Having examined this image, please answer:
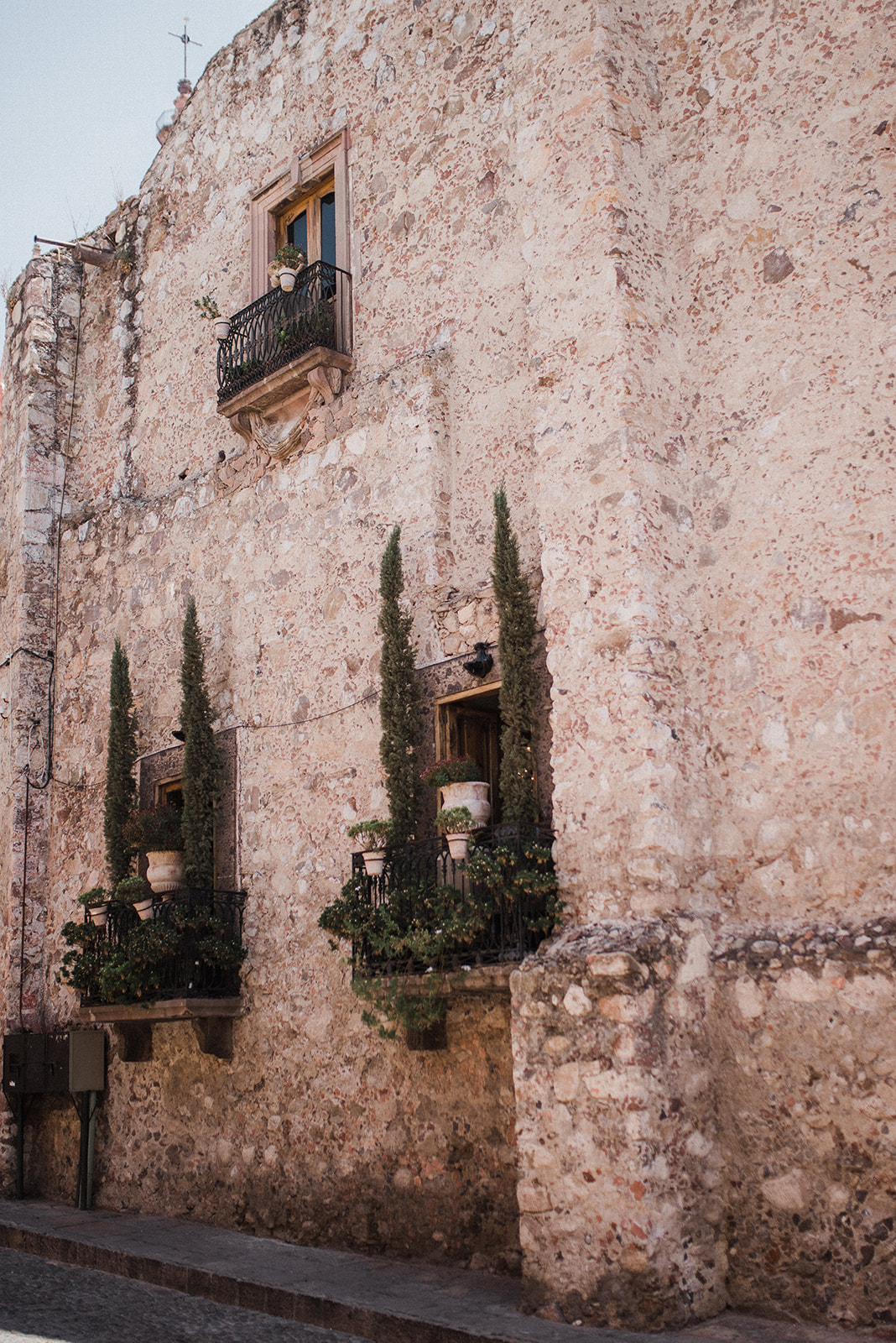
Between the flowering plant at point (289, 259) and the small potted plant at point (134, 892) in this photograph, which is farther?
the flowering plant at point (289, 259)

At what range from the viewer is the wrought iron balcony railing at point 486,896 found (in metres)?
7.16

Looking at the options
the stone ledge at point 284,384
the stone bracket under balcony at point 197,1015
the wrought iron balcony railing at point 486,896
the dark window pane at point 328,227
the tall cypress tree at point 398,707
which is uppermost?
the dark window pane at point 328,227

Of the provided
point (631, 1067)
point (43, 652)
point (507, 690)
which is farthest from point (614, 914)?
point (43, 652)

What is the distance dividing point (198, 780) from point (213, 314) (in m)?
4.22

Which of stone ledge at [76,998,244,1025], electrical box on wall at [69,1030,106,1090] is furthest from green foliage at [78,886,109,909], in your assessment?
electrical box on wall at [69,1030,106,1090]

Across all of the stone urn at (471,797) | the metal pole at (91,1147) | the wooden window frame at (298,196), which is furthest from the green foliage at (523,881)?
the wooden window frame at (298,196)

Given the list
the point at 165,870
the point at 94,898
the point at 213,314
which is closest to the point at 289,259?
the point at 213,314

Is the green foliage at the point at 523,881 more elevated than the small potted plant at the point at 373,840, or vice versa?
the small potted plant at the point at 373,840

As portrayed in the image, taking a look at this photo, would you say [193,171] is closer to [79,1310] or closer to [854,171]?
[854,171]

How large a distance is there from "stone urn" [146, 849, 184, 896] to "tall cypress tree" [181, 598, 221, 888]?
64 millimetres

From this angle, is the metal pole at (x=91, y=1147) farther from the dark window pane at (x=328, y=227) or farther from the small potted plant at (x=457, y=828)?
the dark window pane at (x=328, y=227)

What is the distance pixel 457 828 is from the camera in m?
7.61

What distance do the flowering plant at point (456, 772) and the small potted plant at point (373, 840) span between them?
0.51 metres

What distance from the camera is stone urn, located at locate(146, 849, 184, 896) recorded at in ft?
33.5
